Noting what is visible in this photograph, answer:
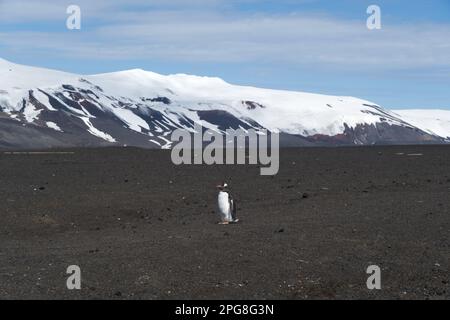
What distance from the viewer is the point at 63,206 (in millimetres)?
20047

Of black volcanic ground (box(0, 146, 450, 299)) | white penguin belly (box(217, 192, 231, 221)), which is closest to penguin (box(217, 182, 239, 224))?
white penguin belly (box(217, 192, 231, 221))

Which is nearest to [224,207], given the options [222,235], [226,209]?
[226,209]

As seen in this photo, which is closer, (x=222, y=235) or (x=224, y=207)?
(x=222, y=235)

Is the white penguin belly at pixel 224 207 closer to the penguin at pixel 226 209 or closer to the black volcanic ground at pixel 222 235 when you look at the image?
the penguin at pixel 226 209

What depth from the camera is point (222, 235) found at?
14703 millimetres

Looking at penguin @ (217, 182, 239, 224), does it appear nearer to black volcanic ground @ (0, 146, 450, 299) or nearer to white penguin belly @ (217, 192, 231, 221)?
white penguin belly @ (217, 192, 231, 221)

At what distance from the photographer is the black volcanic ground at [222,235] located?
10.7 metres

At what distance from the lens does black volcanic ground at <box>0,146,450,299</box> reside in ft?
35.2

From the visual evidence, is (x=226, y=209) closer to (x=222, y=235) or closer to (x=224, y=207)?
(x=224, y=207)

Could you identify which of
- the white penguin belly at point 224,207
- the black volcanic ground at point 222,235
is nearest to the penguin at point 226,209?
the white penguin belly at point 224,207

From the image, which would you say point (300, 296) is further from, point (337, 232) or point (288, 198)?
point (288, 198)

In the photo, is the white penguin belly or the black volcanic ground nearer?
the black volcanic ground
